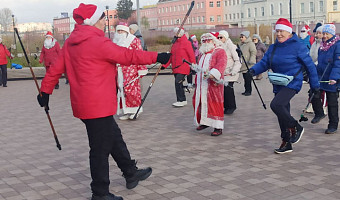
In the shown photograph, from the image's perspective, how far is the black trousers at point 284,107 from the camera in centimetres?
672

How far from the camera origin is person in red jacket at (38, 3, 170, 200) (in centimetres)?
479

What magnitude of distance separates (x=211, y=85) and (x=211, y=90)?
76 millimetres

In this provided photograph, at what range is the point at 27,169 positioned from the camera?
6449 millimetres

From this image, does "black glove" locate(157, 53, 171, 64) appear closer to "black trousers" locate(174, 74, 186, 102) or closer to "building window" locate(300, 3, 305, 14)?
"black trousers" locate(174, 74, 186, 102)

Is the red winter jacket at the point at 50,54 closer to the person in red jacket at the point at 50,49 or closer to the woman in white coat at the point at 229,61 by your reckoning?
the person in red jacket at the point at 50,49

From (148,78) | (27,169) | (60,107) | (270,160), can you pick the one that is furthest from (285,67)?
(148,78)

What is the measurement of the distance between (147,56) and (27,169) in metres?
2.46

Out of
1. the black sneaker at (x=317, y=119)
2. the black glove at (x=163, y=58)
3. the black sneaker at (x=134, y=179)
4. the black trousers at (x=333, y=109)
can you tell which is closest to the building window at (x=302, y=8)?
the black sneaker at (x=317, y=119)

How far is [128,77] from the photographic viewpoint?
9891 mm

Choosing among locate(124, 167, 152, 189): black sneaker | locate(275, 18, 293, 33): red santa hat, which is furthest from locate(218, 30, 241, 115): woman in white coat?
locate(124, 167, 152, 189): black sneaker

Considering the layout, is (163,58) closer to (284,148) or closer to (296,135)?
(284,148)

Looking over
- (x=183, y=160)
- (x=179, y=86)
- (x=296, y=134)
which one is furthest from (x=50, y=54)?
(x=296, y=134)

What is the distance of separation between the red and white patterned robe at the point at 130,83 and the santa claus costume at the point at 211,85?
5.92ft

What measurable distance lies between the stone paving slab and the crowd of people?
12.0 inches
